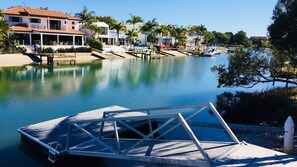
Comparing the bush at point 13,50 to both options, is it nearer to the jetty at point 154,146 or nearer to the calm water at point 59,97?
the calm water at point 59,97

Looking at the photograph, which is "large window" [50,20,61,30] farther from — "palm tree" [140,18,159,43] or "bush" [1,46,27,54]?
"palm tree" [140,18,159,43]

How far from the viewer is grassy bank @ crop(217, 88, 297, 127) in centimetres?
1207

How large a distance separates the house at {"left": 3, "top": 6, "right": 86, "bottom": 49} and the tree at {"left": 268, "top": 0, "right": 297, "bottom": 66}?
3922 cm

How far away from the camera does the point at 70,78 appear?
1097 inches

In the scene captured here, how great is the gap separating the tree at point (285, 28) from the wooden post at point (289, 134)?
597 centimetres

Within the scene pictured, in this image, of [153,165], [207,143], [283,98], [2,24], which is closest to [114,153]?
[153,165]

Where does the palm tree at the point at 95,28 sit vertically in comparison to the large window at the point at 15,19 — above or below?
below

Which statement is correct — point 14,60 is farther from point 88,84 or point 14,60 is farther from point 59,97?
point 59,97

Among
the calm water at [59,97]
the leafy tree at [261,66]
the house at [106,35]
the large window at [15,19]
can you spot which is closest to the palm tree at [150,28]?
the house at [106,35]

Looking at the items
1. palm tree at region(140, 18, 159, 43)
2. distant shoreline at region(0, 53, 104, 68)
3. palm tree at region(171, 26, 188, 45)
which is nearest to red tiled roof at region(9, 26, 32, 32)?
distant shoreline at region(0, 53, 104, 68)

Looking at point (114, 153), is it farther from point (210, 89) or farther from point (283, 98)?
point (210, 89)

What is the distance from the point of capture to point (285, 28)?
12.7 metres

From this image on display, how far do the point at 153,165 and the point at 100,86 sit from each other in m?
16.5

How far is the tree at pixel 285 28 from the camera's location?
12.4m
